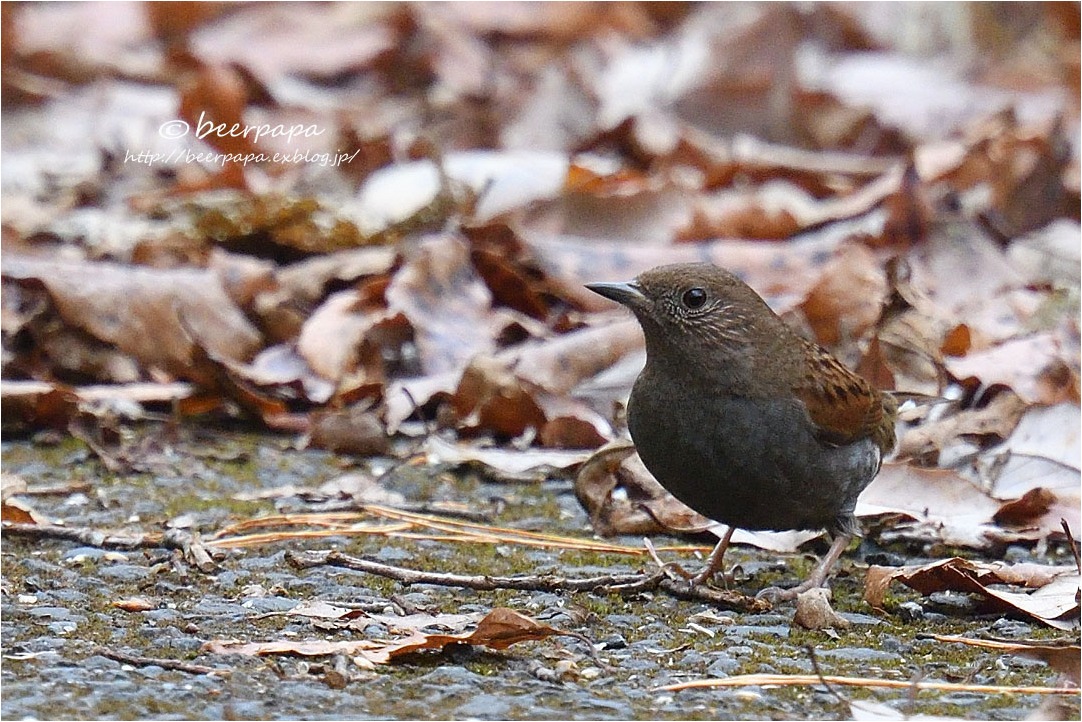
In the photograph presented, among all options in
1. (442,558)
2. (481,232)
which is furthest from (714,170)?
(442,558)

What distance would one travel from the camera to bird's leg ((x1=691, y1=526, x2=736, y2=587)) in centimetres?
450

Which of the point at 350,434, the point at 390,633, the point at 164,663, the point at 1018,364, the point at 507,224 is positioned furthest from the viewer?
the point at 507,224

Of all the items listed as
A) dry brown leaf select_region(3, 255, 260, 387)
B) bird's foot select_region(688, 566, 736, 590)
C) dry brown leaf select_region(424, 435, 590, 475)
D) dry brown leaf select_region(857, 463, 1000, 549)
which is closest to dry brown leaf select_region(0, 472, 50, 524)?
dry brown leaf select_region(3, 255, 260, 387)

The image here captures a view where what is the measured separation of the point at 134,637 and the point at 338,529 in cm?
123

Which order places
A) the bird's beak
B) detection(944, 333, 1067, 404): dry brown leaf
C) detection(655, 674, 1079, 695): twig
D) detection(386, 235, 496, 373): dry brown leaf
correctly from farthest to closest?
1. detection(386, 235, 496, 373): dry brown leaf
2. detection(944, 333, 1067, 404): dry brown leaf
3. the bird's beak
4. detection(655, 674, 1079, 695): twig

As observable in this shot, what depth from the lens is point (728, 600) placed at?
14.1 feet

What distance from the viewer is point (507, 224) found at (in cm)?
723

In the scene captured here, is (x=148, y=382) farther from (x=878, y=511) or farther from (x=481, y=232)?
(x=878, y=511)

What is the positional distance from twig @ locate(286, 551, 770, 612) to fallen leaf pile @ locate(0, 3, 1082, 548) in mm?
669

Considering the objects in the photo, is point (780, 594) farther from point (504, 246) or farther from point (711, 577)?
point (504, 246)

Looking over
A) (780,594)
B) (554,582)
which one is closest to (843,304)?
(780,594)
